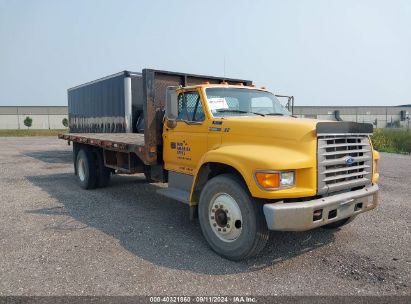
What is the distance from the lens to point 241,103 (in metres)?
5.34

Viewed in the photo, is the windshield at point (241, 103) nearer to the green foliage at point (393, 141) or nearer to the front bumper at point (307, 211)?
the front bumper at point (307, 211)

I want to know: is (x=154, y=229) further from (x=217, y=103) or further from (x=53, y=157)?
(x=53, y=157)

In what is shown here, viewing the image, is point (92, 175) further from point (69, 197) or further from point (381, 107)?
point (381, 107)

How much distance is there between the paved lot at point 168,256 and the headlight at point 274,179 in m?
1.03

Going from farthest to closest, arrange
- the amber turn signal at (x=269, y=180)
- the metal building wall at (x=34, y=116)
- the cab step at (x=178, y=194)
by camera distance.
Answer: the metal building wall at (x=34, y=116)
the cab step at (x=178, y=194)
the amber turn signal at (x=269, y=180)

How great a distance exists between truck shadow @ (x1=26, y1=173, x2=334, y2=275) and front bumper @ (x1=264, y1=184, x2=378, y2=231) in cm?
75

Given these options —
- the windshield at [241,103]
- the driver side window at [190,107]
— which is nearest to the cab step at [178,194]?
the driver side window at [190,107]

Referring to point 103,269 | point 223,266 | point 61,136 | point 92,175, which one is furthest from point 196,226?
point 61,136

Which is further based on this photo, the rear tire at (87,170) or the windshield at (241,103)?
the rear tire at (87,170)

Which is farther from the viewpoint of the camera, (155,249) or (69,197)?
(69,197)

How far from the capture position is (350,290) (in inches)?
139

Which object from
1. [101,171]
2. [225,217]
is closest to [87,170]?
[101,171]

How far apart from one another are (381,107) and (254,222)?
257ft

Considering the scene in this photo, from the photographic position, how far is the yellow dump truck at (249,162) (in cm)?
384
